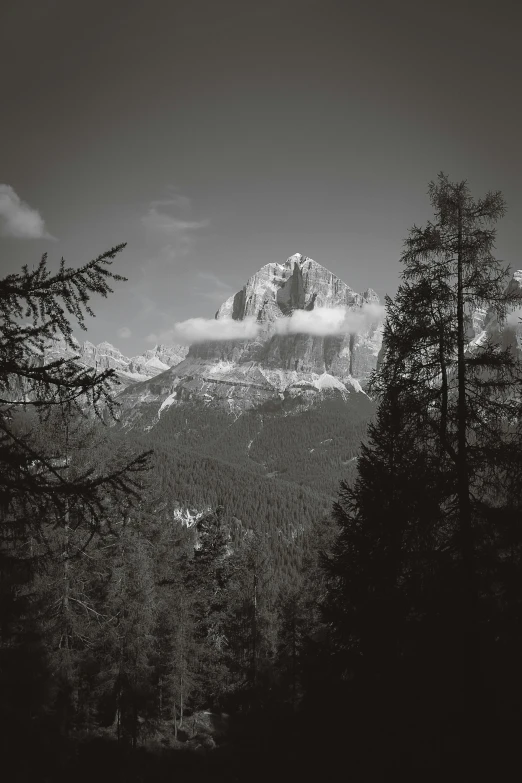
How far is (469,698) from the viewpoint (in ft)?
24.4

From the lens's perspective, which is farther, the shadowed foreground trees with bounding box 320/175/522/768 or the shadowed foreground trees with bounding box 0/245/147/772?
the shadowed foreground trees with bounding box 320/175/522/768

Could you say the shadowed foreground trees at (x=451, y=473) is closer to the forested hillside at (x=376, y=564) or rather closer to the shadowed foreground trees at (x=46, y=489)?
the forested hillside at (x=376, y=564)

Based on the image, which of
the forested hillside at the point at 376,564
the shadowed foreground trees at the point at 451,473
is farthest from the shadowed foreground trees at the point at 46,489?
the shadowed foreground trees at the point at 451,473

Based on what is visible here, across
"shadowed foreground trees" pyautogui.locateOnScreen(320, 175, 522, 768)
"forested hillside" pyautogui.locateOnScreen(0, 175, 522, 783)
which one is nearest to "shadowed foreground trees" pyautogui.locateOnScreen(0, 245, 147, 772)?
"forested hillside" pyautogui.locateOnScreen(0, 175, 522, 783)

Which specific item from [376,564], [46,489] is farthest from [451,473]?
[46,489]

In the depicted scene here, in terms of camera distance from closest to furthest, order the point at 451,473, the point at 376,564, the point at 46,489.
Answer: the point at 46,489, the point at 451,473, the point at 376,564

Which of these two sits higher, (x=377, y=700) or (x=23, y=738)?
(x=377, y=700)

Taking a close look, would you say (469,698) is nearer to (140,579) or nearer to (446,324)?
(446,324)

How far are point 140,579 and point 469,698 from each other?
618 inches

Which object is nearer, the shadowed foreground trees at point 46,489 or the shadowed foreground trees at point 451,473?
the shadowed foreground trees at point 46,489

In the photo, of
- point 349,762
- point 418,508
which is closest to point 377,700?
point 349,762

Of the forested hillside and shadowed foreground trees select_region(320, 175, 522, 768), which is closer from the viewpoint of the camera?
the forested hillside

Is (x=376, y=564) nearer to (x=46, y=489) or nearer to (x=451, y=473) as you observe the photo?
(x=451, y=473)

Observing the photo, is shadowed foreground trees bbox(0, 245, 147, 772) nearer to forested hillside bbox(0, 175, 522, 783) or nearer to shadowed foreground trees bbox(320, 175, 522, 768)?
forested hillside bbox(0, 175, 522, 783)
